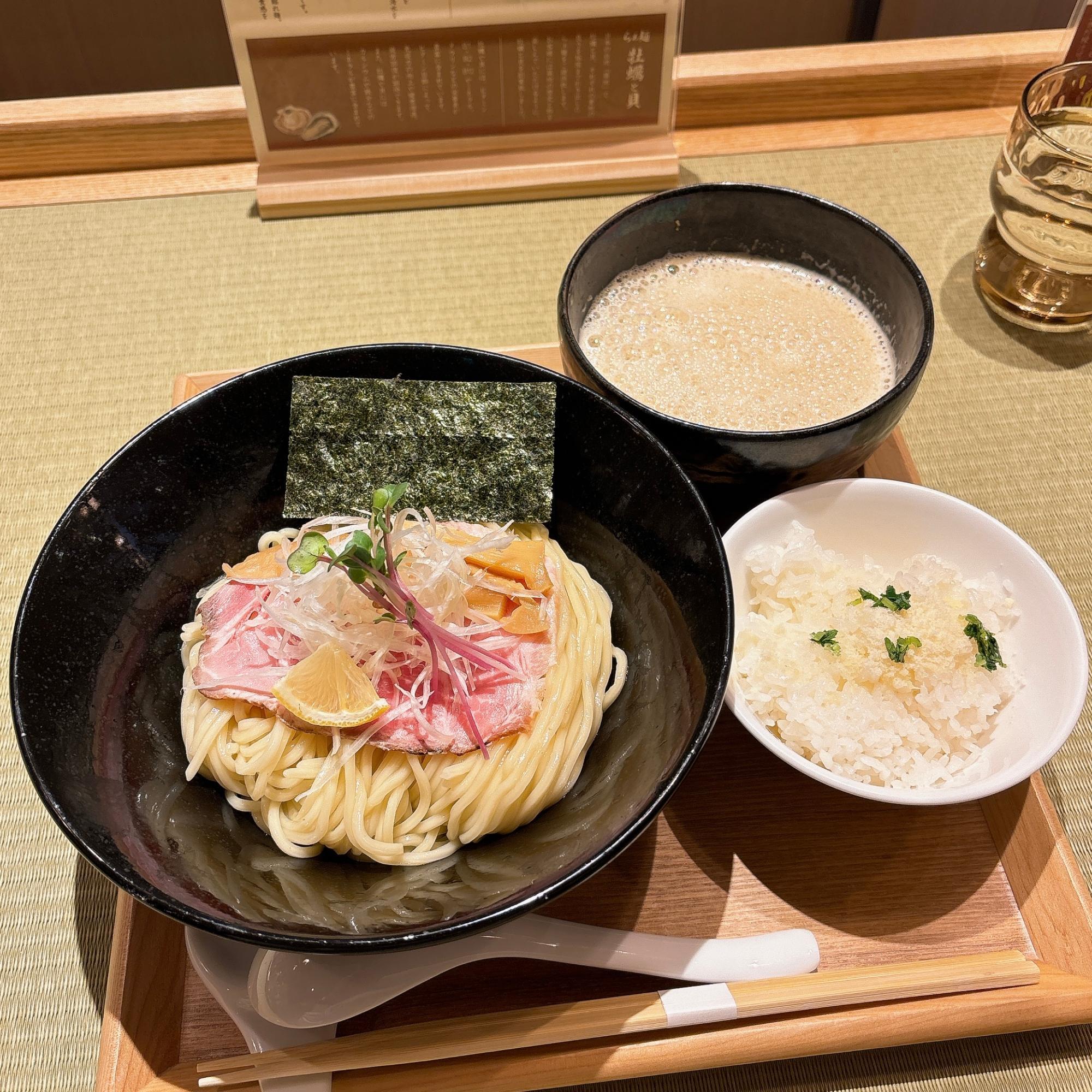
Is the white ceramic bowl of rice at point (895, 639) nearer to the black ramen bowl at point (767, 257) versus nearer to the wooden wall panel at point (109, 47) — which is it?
the black ramen bowl at point (767, 257)

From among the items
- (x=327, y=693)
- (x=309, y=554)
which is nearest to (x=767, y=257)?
(x=309, y=554)

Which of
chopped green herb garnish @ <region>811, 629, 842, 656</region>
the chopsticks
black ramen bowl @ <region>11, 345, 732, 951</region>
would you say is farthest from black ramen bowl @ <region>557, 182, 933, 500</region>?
the chopsticks

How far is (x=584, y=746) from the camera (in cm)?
124

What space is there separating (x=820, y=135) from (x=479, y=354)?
61.7 inches

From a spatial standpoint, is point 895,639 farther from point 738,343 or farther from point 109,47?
point 109,47

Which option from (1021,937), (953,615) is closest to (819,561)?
(953,615)

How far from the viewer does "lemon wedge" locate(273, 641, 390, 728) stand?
1155 mm

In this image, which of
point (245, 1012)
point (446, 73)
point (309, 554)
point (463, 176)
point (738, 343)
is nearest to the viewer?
point (245, 1012)

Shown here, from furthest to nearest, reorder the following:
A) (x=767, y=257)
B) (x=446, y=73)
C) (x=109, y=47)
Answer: (x=109, y=47), (x=446, y=73), (x=767, y=257)

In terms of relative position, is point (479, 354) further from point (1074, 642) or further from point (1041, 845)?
point (1041, 845)

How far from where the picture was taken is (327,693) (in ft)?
3.82

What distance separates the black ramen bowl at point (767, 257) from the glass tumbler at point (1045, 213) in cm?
47

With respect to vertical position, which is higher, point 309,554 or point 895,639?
point 309,554

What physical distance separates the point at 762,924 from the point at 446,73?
184cm
